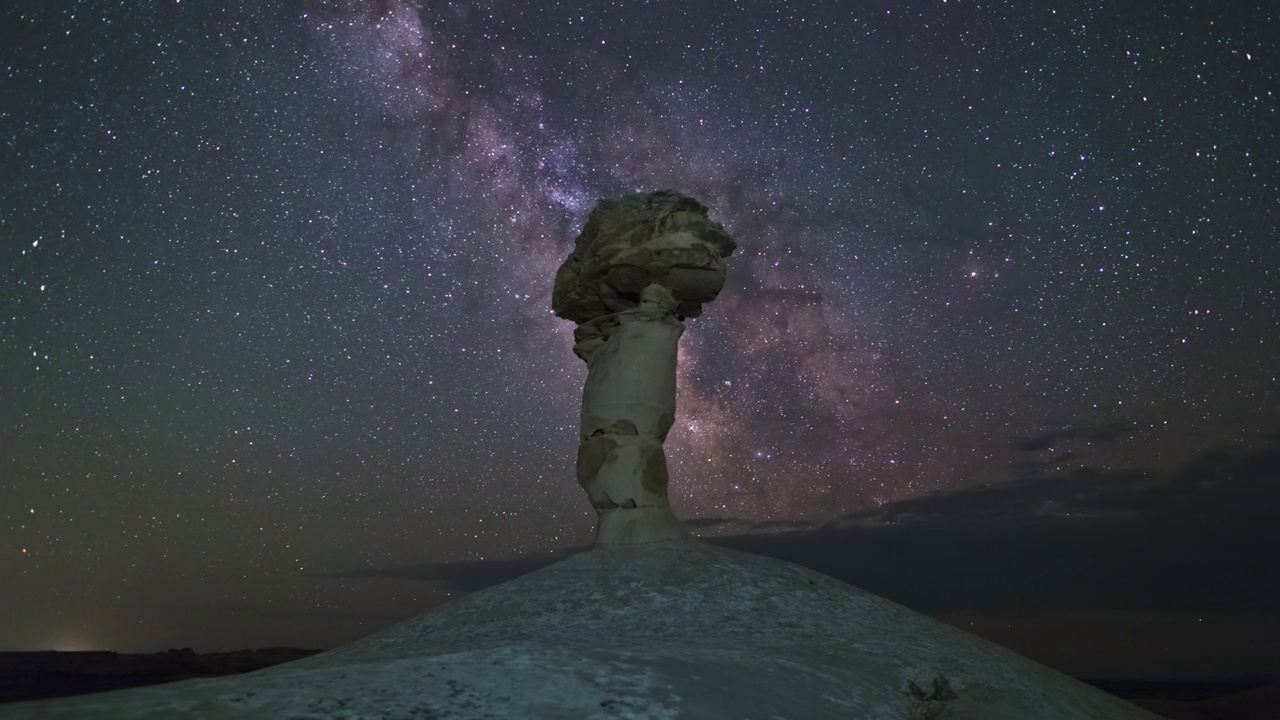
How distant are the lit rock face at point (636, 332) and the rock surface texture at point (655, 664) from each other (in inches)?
32.3

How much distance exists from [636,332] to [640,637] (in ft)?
16.4

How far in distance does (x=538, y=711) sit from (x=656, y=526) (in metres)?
7.40

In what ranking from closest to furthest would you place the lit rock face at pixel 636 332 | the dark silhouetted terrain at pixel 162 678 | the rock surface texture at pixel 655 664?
the rock surface texture at pixel 655 664
the lit rock face at pixel 636 332
the dark silhouetted terrain at pixel 162 678

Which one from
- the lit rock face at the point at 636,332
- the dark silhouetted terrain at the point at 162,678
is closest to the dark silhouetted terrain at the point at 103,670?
the dark silhouetted terrain at the point at 162,678

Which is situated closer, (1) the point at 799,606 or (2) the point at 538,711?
(2) the point at 538,711

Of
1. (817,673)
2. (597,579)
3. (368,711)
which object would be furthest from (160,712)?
(597,579)

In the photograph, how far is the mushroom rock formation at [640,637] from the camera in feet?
12.9

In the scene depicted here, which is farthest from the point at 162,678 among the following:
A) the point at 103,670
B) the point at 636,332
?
the point at 636,332

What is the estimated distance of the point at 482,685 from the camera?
4.15m

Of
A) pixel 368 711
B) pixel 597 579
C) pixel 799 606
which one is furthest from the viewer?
pixel 597 579

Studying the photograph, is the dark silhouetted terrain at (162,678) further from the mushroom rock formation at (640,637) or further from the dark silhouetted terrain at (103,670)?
the mushroom rock formation at (640,637)

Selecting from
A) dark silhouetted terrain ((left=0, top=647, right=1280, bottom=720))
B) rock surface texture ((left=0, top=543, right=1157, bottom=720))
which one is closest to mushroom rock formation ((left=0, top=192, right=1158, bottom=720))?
rock surface texture ((left=0, top=543, right=1157, bottom=720))

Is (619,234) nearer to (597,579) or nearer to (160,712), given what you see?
(597,579)

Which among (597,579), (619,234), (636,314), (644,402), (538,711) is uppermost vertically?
(619,234)
